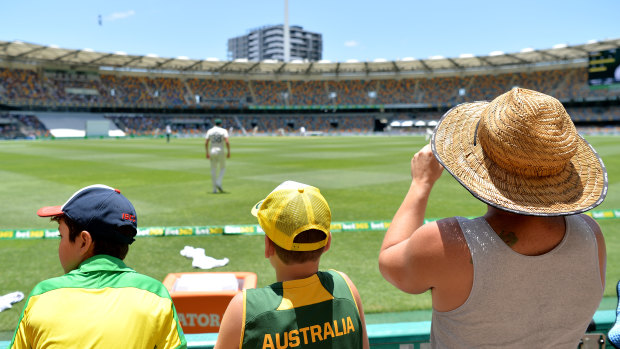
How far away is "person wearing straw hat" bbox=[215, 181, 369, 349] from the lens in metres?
1.62

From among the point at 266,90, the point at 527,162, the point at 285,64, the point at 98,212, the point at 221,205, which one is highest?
the point at 285,64

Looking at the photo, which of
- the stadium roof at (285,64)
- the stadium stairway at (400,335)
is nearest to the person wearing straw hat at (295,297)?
the stadium stairway at (400,335)

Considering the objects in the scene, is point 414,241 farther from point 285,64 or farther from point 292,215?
point 285,64

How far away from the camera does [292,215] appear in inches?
67.2

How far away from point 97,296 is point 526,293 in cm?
159

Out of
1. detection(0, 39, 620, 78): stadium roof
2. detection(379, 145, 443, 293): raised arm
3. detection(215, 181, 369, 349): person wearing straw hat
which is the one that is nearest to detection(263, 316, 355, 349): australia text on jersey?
detection(215, 181, 369, 349): person wearing straw hat

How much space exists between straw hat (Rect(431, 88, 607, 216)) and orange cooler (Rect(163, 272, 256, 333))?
2277 mm

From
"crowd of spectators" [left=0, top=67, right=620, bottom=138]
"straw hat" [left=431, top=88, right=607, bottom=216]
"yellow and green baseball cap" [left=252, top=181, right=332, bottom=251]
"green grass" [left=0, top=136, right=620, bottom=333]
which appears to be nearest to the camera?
"straw hat" [left=431, top=88, right=607, bottom=216]

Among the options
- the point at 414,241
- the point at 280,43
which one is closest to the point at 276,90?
the point at 414,241

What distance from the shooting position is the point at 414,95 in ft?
252

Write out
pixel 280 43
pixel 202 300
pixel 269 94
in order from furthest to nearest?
pixel 280 43, pixel 269 94, pixel 202 300

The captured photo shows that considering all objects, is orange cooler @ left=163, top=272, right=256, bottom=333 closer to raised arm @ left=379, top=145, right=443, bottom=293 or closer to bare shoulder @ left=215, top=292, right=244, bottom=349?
bare shoulder @ left=215, top=292, right=244, bottom=349

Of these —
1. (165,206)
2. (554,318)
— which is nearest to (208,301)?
(554,318)

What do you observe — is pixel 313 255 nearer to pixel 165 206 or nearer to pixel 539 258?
pixel 539 258
